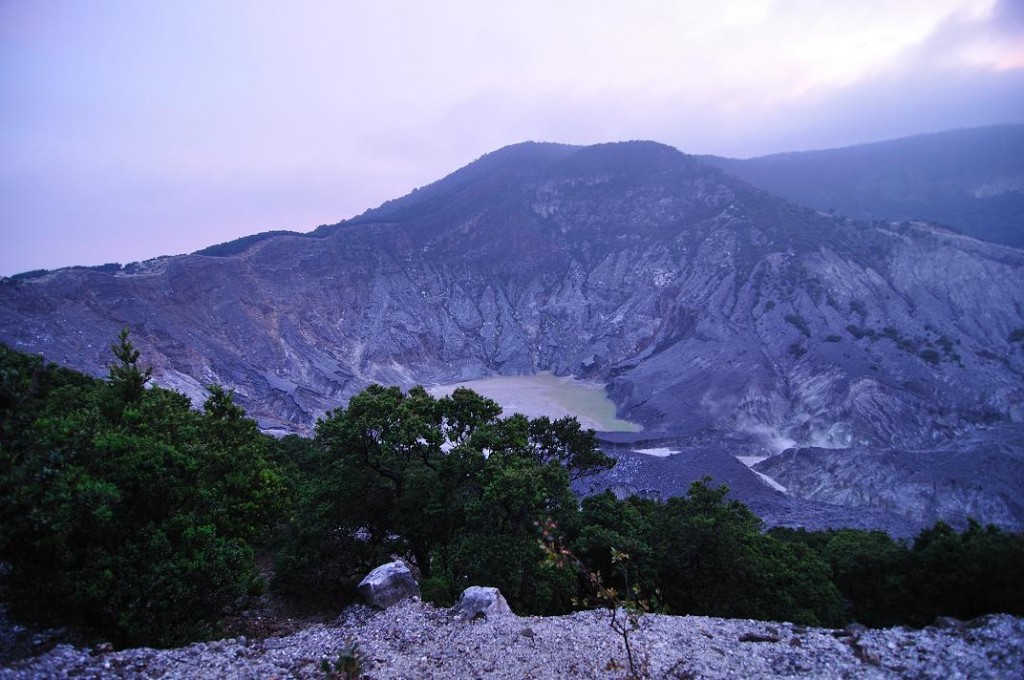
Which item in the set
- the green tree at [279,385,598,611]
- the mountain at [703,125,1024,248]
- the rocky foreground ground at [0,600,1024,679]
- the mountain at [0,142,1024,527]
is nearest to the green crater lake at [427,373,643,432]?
the mountain at [0,142,1024,527]

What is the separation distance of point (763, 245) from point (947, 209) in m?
65.1

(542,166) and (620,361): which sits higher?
(542,166)

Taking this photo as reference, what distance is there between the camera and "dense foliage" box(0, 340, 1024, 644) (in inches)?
378

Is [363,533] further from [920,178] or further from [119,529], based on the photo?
[920,178]

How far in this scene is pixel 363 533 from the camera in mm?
17344

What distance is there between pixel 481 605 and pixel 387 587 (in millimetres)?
2323

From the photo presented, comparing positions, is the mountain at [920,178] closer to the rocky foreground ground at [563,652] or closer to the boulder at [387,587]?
the rocky foreground ground at [563,652]

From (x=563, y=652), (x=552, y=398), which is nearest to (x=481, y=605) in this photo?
(x=563, y=652)

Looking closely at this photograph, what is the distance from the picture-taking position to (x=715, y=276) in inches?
2960

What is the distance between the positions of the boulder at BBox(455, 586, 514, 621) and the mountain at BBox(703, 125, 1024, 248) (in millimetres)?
112582

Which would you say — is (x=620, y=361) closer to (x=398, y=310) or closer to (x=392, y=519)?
(x=398, y=310)

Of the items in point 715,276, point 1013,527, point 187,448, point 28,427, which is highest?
point 28,427

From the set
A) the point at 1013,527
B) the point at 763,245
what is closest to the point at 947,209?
the point at 763,245

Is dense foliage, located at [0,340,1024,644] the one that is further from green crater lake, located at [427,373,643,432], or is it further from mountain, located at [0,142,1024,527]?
green crater lake, located at [427,373,643,432]
